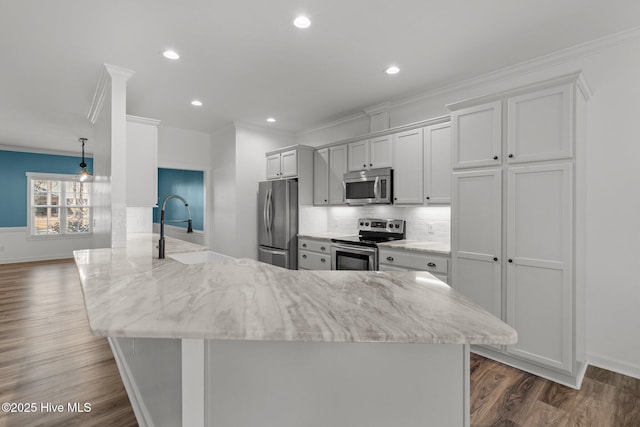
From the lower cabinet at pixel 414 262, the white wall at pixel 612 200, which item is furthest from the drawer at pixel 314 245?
the white wall at pixel 612 200

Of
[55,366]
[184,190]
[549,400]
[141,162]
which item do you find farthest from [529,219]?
[184,190]

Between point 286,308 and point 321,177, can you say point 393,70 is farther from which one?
point 286,308

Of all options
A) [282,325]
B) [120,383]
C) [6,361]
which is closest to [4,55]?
[6,361]

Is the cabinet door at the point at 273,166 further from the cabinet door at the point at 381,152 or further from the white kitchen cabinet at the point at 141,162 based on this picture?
the white kitchen cabinet at the point at 141,162

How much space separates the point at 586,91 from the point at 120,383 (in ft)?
14.0

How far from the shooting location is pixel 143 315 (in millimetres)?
976

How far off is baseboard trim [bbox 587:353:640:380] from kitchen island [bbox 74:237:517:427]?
2400 millimetres

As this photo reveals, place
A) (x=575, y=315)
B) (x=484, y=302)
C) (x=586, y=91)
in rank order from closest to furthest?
1. (x=575, y=315)
2. (x=586, y=91)
3. (x=484, y=302)

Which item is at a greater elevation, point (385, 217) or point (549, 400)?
point (385, 217)

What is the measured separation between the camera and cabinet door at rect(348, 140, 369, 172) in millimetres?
4082

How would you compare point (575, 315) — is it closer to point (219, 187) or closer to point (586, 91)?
point (586, 91)

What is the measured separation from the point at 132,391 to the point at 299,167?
3.37m

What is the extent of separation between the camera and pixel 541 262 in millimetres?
2426

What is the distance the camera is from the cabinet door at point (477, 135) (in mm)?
2670
